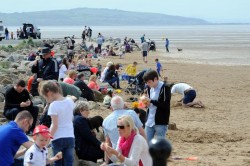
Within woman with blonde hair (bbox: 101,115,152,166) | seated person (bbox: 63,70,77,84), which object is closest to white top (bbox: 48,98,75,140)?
woman with blonde hair (bbox: 101,115,152,166)

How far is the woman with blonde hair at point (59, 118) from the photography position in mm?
7066

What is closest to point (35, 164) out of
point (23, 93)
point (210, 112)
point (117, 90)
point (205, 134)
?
point (23, 93)

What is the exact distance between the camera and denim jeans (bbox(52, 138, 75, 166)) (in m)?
7.36

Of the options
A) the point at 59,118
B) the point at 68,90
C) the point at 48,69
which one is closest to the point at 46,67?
the point at 48,69

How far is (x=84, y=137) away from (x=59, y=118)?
1361mm

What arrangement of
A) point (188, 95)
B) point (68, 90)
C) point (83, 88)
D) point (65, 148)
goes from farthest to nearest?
1. point (188, 95)
2. point (83, 88)
3. point (68, 90)
4. point (65, 148)

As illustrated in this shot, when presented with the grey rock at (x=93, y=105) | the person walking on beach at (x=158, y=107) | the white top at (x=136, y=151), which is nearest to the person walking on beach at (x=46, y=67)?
the grey rock at (x=93, y=105)

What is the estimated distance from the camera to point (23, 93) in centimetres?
1035

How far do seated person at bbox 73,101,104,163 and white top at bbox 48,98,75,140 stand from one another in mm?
897

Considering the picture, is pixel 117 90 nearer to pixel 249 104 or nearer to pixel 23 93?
pixel 249 104

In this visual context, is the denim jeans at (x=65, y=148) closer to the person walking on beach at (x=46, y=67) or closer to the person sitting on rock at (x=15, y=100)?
the person sitting on rock at (x=15, y=100)

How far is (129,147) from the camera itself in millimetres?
6402

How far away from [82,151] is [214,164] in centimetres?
243

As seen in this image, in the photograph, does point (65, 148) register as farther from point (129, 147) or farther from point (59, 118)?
point (129, 147)
